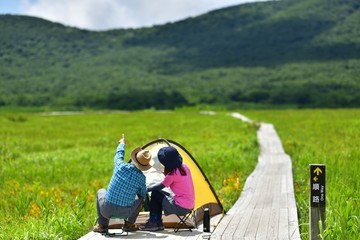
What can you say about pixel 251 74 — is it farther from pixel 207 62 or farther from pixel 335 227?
pixel 335 227

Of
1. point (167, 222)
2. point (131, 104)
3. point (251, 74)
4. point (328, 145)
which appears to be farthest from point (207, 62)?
point (167, 222)

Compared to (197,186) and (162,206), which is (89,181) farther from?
(162,206)

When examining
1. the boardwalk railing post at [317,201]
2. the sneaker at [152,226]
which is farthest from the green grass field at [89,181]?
the sneaker at [152,226]

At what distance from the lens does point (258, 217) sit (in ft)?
28.6

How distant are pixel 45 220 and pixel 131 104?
106 m

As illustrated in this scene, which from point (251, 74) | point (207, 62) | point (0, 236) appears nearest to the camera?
point (0, 236)

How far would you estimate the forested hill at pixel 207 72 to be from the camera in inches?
4732

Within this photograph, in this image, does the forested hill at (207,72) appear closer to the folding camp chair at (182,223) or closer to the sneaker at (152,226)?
the folding camp chair at (182,223)

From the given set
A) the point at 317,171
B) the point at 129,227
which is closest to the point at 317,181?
the point at 317,171

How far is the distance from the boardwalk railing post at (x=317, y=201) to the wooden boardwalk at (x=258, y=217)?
0.81 ft

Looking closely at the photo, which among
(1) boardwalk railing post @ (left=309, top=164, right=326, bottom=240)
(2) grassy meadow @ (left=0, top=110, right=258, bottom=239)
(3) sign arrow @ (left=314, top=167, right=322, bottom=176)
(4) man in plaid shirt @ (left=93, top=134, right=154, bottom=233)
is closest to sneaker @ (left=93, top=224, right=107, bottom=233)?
(4) man in plaid shirt @ (left=93, top=134, right=154, bottom=233)

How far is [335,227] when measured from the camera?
22.9ft

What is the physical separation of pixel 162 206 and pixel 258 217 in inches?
57.3

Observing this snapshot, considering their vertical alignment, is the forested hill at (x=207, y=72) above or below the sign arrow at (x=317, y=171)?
above
